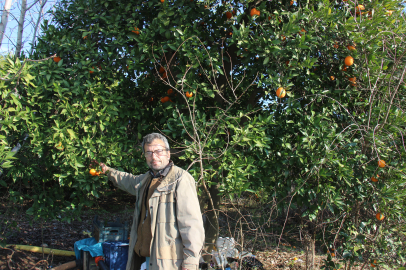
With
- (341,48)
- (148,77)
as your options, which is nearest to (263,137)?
(341,48)

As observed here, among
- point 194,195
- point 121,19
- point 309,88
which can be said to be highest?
point 121,19

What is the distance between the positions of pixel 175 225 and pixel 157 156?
18.6 inches

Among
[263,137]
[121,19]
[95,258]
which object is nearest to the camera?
[263,137]

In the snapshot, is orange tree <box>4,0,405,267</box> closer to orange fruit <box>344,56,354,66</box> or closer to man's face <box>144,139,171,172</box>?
orange fruit <box>344,56,354,66</box>

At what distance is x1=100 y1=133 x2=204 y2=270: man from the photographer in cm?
179

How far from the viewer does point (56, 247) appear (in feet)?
15.6

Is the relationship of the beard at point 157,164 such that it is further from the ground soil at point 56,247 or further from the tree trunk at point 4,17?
the tree trunk at point 4,17

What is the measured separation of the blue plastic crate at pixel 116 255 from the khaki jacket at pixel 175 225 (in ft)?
5.16

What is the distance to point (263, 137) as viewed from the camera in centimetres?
257

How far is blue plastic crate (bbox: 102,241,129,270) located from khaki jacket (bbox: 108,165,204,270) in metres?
1.57

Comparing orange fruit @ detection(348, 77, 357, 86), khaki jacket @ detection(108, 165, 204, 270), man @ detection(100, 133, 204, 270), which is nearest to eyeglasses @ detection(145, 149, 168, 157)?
man @ detection(100, 133, 204, 270)

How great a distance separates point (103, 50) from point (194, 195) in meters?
1.92

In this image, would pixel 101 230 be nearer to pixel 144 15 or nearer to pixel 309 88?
pixel 144 15

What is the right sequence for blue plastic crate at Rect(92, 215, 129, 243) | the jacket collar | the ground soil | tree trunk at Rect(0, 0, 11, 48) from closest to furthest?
1. the jacket collar
2. blue plastic crate at Rect(92, 215, 129, 243)
3. the ground soil
4. tree trunk at Rect(0, 0, 11, 48)
